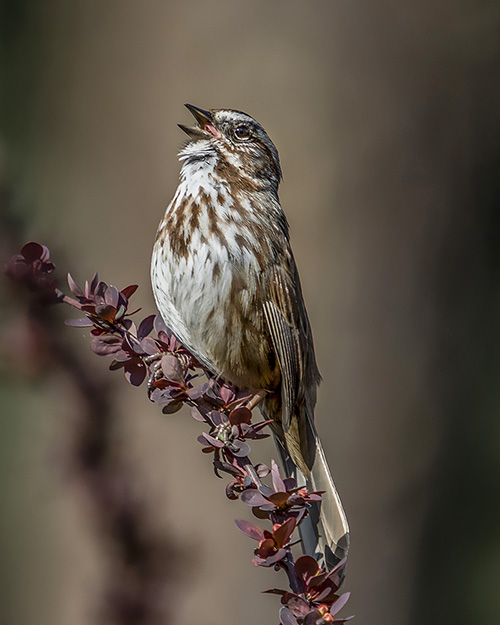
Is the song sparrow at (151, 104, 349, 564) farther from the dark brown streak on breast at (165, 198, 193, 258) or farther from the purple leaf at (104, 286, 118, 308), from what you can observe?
the purple leaf at (104, 286, 118, 308)

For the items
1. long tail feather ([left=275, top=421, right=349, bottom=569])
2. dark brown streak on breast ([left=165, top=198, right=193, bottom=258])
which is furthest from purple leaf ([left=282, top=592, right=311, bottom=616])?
dark brown streak on breast ([left=165, top=198, right=193, bottom=258])

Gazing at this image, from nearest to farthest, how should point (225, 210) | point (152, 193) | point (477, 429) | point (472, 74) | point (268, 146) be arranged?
point (225, 210)
point (268, 146)
point (152, 193)
point (472, 74)
point (477, 429)

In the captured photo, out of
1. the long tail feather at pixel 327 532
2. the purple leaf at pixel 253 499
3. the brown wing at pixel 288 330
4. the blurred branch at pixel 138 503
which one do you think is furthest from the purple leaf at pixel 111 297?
the long tail feather at pixel 327 532

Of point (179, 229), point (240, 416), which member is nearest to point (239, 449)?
point (240, 416)

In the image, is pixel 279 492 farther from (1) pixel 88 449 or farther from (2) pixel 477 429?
(2) pixel 477 429

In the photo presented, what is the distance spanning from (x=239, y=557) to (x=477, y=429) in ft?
8.29

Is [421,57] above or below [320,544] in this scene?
above

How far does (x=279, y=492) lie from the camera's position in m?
1.47

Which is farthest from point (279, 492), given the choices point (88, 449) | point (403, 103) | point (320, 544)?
point (403, 103)

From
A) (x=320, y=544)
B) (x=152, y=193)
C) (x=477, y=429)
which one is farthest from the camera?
(x=477, y=429)

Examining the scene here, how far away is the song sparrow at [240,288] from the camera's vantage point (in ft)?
9.14

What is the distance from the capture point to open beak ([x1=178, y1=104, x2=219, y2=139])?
3.15 m

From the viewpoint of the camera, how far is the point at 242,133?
3.26m

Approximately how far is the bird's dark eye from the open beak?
0.28 feet
